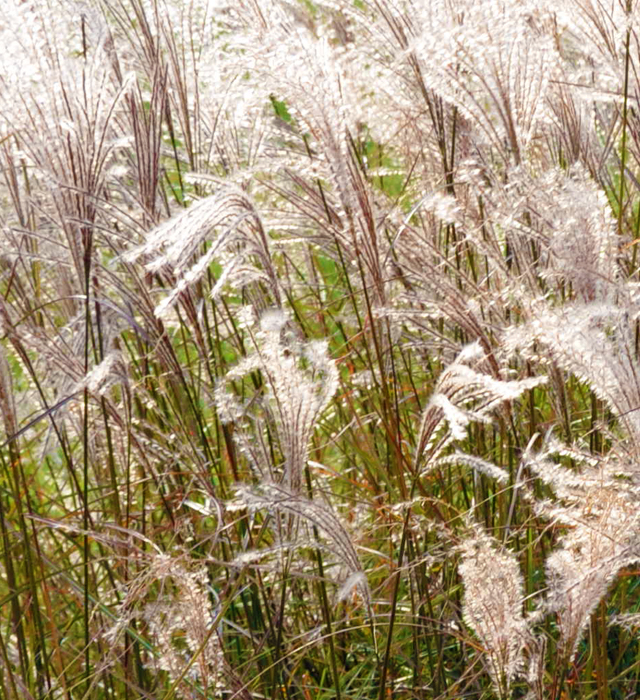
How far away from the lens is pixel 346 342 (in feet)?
6.42

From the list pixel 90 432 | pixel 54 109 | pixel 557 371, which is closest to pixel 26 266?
pixel 90 432

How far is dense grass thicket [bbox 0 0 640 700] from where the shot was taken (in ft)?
4.66

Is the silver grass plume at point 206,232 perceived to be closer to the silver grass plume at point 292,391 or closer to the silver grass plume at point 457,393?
the silver grass plume at point 292,391

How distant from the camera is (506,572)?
56.6 inches

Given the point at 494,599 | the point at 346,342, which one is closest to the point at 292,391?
the point at 494,599

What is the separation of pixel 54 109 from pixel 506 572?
2.75 feet

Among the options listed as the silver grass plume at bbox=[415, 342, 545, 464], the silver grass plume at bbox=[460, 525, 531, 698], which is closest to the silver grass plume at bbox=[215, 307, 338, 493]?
the silver grass plume at bbox=[415, 342, 545, 464]

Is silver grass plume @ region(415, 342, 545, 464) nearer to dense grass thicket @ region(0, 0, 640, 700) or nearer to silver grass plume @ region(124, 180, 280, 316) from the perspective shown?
dense grass thicket @ region(0, 0, 640, 700)

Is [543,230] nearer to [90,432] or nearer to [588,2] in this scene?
[588,2]

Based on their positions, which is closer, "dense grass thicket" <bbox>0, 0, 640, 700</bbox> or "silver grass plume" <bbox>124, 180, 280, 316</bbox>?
"silver grass plume" <bbox>124, 180, 280, 316</bbox>

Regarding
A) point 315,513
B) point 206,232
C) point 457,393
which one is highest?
point 206,232

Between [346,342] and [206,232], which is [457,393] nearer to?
[206,232]

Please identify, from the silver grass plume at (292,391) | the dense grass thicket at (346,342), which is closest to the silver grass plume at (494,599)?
the dense grass thicket at (346,342)

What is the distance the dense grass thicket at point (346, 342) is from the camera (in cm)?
142
